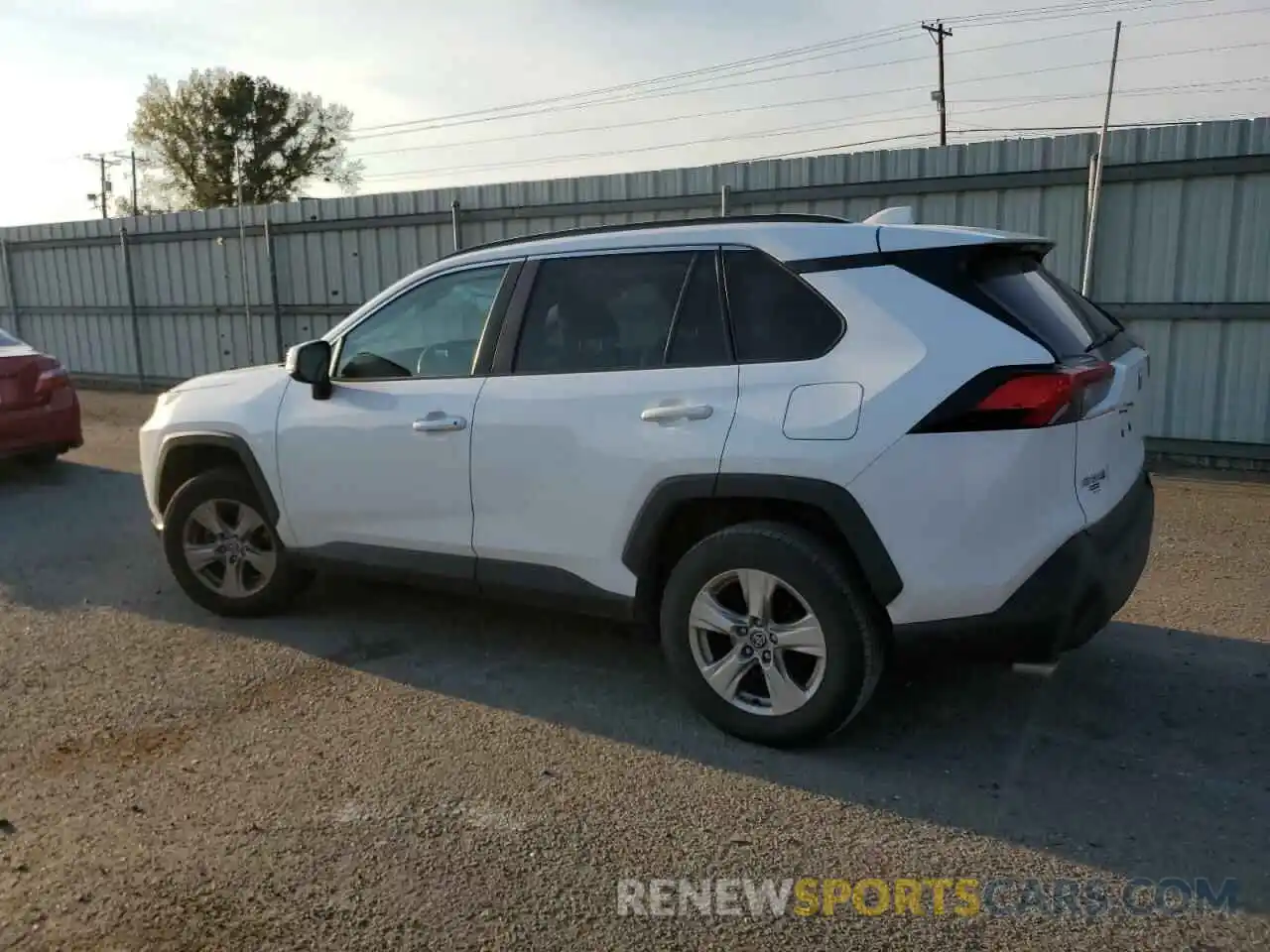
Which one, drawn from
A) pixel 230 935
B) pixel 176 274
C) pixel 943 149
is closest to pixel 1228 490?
pixel 943 149

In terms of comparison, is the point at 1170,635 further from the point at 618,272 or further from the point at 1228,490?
the point at 1228,490

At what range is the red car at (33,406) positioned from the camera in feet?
28.7

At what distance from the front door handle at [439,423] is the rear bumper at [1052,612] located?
191cm

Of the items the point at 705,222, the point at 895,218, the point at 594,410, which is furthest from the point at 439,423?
the point at 895,218

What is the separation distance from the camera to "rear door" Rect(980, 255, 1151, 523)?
139 inches

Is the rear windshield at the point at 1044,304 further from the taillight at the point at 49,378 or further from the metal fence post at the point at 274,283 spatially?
the metal fence post at the point at 274,283

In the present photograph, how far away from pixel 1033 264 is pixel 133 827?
3644mm

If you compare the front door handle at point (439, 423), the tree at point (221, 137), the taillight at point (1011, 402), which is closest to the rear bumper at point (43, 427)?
the front door handle at point (439, 423)

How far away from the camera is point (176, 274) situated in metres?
16.2

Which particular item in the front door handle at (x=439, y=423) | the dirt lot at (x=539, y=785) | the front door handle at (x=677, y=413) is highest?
the front door handle at (x=677, y=413)

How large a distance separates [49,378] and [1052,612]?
8436 mm

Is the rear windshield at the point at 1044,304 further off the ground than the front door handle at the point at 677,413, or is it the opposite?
the rear windshield at the point at 1044,304

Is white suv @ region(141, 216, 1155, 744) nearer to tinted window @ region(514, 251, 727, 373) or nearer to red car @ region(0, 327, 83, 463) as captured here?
tinted window @ region(514, 251, 727, 373)

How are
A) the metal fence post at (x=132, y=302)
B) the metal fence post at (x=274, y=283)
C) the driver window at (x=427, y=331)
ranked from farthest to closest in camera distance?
the metal fence post at (x=132, y=302) < the metal fence post at (x=274, y=283) < the driver window at (x=427, y=331)
